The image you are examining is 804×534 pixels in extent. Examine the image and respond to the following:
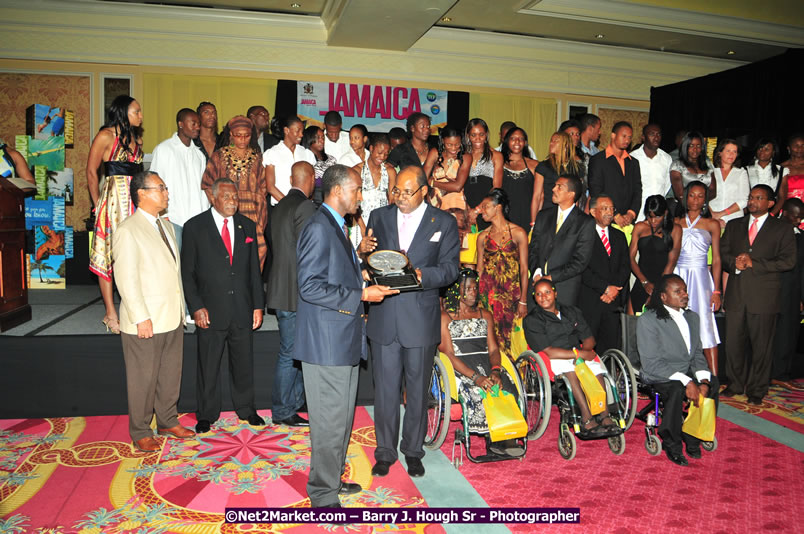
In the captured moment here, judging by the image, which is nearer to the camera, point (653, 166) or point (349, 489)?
point (349, 489)

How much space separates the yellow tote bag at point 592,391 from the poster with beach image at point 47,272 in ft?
19.7

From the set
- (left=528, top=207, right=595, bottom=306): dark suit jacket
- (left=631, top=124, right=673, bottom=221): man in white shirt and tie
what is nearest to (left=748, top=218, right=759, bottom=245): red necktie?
(left=631, top=124, right=673, bottom=221): man in white shirt and tie

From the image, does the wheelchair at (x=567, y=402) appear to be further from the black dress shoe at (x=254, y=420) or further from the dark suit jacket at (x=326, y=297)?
the black dress shoe at (x=254, y=420)

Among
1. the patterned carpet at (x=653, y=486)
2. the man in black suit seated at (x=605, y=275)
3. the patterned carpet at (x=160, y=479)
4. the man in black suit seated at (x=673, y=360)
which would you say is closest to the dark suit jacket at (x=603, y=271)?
the man in black suit seated at (x=605, y=275)

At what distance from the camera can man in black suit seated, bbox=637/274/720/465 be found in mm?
4191

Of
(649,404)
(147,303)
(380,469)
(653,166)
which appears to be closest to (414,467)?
(380,469)

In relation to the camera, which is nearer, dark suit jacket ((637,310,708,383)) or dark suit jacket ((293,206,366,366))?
dark suit jacket ((293,206,366,366))

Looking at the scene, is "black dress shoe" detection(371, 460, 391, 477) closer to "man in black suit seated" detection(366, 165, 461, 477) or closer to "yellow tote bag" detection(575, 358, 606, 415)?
"man in black suit seated" detection(366, 165, 461, 477)

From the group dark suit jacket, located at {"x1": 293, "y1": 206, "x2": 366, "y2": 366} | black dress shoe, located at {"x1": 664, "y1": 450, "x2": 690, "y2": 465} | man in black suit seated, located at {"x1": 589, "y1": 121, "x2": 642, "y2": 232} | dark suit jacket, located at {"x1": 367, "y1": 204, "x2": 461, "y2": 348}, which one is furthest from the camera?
man in black suit seated, located at {"x1": 589, "y1": 121, "x2": 642, "y2": 232}

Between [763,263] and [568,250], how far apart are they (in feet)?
7.09

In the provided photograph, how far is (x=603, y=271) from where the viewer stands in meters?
5.12

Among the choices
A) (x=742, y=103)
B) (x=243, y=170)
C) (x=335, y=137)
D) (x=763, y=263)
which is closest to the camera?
(x=243, y=170)

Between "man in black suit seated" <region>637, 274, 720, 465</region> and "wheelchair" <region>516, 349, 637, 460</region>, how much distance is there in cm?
21

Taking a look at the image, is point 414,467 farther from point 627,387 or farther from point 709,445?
point 709,445
